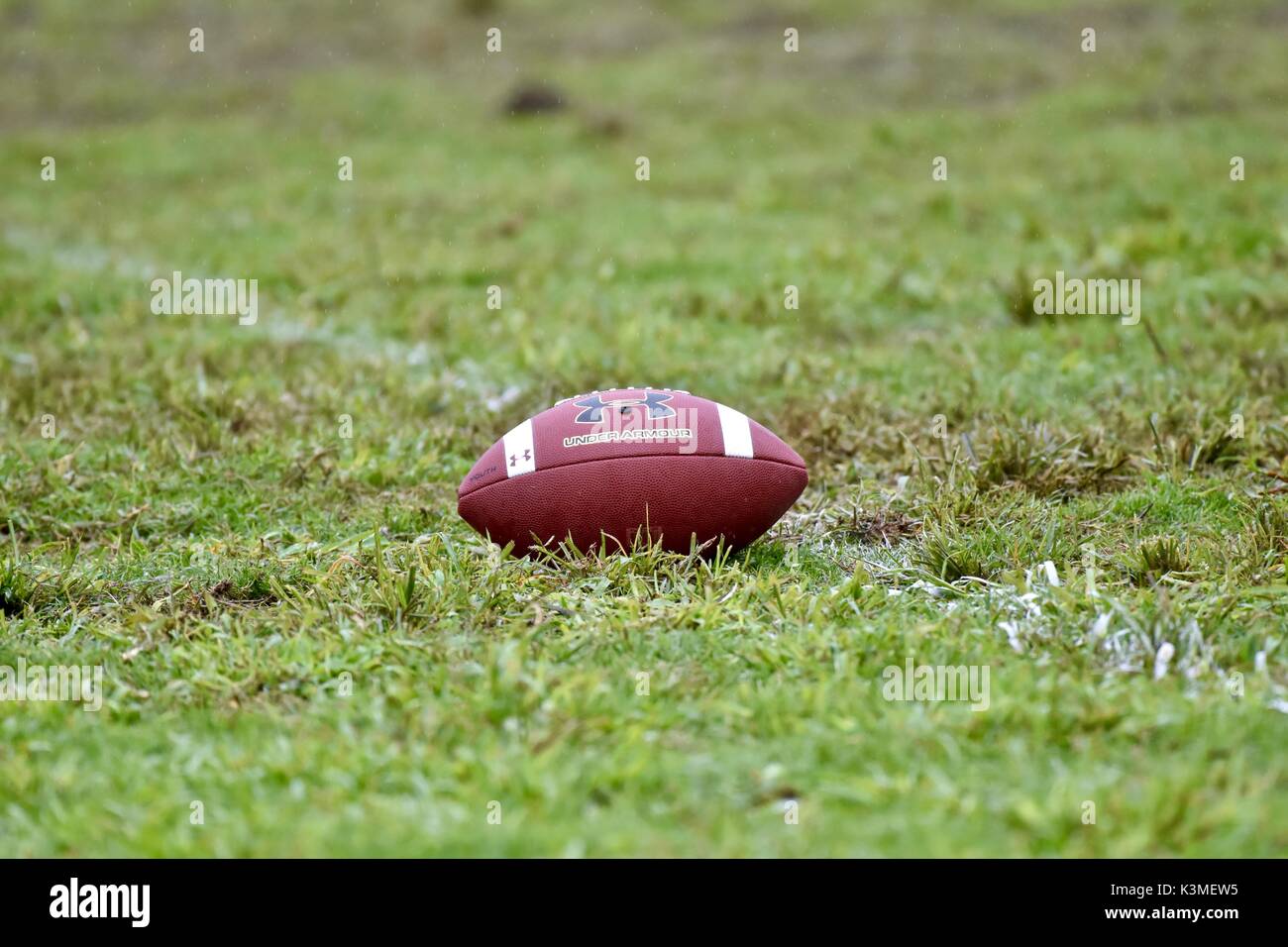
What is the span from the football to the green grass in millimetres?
146

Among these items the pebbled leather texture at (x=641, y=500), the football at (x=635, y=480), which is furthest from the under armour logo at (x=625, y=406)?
the pebbled leather texture at (x=641, y=500)

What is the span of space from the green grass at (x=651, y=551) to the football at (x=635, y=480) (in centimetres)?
15

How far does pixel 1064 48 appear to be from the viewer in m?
14.0

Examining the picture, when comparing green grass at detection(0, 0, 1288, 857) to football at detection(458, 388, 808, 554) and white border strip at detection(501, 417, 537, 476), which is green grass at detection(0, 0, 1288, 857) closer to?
football at detection(458, 388, 808, 554)

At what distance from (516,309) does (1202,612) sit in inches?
195

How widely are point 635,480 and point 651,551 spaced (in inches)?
9.2

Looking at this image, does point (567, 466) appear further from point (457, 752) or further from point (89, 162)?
point (89, 162)

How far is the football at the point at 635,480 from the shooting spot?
13.1ft

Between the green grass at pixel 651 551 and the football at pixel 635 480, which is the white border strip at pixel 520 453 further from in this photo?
the green grass at pixel 651 551

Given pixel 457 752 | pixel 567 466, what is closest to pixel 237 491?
pixel 567 466

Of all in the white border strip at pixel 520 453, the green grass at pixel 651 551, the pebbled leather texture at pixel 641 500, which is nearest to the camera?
the green grass at pixel 651 551

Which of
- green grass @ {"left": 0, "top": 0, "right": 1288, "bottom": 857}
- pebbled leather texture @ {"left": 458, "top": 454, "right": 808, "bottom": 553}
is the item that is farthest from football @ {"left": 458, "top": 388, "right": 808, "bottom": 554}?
green grass @ {"left": 0, "top": 0, "right": 1288, "bottom": 857}

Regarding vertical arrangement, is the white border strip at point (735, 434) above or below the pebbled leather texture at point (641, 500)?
above
